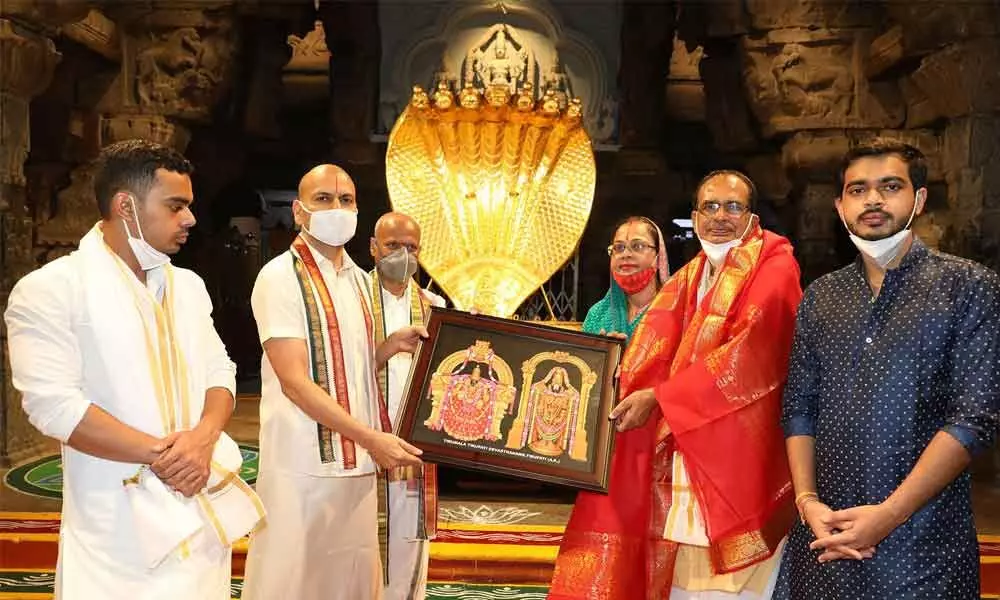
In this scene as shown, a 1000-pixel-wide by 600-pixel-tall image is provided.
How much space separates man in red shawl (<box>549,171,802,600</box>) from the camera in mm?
2570

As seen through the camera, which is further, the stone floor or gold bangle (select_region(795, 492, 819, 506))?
the stone floor

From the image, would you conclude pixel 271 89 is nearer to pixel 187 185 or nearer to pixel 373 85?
pixel 373 85

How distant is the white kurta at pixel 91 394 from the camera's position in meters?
1.93

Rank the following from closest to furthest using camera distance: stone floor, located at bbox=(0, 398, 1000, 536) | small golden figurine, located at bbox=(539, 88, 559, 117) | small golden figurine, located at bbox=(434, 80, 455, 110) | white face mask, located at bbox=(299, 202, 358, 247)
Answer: white face mask, located at bbox=(299, 202, 358, 247) → stone floor, located at bbox=(0, 398, 1000, 536) → small golden figurine, located at bbox=(434, 80, 455, 110) → small golden figurine, located at bbox=(539, 88, 559, 117)

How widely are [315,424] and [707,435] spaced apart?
3.49 feet

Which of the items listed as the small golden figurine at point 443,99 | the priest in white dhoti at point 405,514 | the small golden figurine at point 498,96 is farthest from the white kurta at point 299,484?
the small golden figurine at point 498,96

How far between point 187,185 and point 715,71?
720 cm

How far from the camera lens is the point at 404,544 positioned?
3.03m

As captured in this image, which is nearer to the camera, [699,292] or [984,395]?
[984,395]

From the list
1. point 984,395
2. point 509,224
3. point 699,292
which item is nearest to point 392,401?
point 699,292

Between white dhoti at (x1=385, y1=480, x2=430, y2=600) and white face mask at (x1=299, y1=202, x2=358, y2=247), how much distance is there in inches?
33.2

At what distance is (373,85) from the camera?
358 inches

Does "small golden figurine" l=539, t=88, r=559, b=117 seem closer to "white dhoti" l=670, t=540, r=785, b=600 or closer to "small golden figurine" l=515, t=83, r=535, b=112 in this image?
"small golden figurine" l=515, t=83, r=535, b=112

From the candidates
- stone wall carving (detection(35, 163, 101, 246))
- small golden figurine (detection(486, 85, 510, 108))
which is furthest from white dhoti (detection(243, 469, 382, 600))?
stone wall carving (detection(35, 163, 101, 246))
